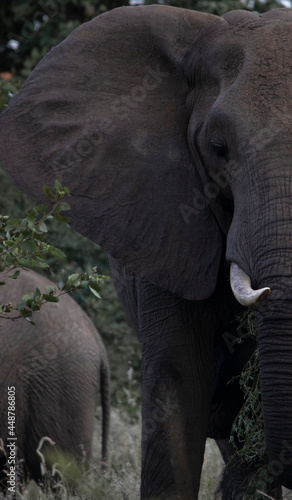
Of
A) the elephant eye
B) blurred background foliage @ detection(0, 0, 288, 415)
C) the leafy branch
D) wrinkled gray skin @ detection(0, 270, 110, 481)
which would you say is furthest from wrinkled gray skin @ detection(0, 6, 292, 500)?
blurred background foliage @ detection(0, 0, 288, 415)

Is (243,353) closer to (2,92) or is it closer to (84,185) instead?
(84,185)

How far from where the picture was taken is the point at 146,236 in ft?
12.1

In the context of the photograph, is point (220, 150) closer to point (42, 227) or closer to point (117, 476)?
point (42, 227)

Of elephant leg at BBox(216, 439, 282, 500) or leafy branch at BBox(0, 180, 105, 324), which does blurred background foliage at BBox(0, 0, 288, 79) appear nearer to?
elephant leg at BBox(216, 439, 282, 500)

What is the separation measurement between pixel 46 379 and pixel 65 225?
8.67 feet

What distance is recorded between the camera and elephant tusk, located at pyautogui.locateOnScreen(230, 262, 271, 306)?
2.88 m

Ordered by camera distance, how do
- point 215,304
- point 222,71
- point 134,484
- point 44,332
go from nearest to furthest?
point 222,71, point 215,304, point 134,484, point 44,332

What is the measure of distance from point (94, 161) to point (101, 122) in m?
0.14

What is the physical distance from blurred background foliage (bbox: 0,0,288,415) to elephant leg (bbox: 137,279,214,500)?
9.40 ft

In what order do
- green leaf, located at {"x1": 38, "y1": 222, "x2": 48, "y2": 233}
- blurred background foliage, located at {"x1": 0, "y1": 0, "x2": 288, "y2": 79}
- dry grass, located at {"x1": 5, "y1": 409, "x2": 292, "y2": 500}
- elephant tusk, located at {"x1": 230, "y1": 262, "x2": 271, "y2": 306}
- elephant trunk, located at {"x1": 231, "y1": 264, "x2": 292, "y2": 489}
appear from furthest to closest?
blurred background foliage, located at {"x1": 0, "y1": 0, "x2": 288, "y2": 79}
dry grass, located at {"x1": 5, "y1": 409, "x2": 292, "y2": 500}
green leaf, located at {"x1": 38, "y1": 222, "x2": 48, "y2": 233}
elephant trunk, located at {"x1": 231, "y1": 264, "x2": 292, "y2": 489}
elephant tusk, located at {"x1": 230, "y1": 262, "x2": 271, "y2": 306}

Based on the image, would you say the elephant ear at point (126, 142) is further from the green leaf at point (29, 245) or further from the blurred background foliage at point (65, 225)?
the blurred background foliage at point (65, 225)

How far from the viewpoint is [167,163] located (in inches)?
144

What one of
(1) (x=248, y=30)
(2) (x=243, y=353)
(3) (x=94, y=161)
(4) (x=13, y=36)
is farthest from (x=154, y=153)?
(4) (x=13, y=36)

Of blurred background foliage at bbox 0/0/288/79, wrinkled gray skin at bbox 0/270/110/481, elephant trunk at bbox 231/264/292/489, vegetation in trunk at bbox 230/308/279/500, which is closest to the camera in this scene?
elephant trunk at bbox 231/264/292/489
